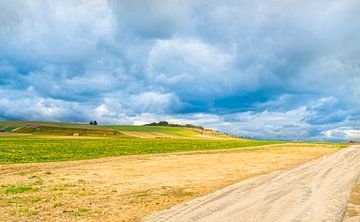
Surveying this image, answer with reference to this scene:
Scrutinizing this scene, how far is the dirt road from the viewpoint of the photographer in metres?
13.4

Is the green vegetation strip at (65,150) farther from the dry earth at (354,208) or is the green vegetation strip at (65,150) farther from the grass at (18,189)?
the dry earth at (354,208)

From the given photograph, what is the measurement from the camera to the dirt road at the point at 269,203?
527 inches

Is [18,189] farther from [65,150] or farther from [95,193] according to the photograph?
[65,150]

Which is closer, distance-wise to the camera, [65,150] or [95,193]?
[95,193]

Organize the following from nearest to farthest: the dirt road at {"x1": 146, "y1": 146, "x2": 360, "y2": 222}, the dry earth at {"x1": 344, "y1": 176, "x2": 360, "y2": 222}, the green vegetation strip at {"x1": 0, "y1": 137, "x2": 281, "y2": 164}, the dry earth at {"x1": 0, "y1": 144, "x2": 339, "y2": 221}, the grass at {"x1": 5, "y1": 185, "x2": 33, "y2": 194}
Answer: the dirt road at {"x1": 146, "y1": 146, "x2": 360, "y2": 222} < the dry earth at {"x1": 344, "y1": 176, "x2": 360, "y2": 222} < the dry earth at {"x1": 0, "y1": 144, "x2": 339, "y2": 221} < the grass at {"x1": 5, "y1": 185, "x2": 33, "y2": 194} < the green vegetation strip at {"x1": 0, "y1": 137, "x2": 281, "y2": 164}

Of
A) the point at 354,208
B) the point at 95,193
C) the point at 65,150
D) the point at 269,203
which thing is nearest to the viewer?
the point at 354,208

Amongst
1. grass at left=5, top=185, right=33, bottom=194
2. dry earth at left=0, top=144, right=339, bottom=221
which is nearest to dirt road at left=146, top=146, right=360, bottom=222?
dry earth at left=0, top=144, right=339, bottom=221

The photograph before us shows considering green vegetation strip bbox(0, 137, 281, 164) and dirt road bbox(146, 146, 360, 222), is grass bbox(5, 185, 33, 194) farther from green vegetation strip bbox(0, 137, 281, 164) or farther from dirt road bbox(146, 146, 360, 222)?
green vegetation strip bbox(0, 137, 281, 164)

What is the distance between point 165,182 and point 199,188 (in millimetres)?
3474

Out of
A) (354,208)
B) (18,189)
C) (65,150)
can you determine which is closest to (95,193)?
(18,189)

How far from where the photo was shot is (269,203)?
1609 cm

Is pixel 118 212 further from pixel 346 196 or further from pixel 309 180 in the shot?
pixel 309 180

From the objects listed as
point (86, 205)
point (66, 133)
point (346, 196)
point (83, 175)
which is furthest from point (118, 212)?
point (66, 133)

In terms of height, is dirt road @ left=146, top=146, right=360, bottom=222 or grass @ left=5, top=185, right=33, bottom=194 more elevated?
dirt road @ left=146, top=146, right=360, bottom=222
